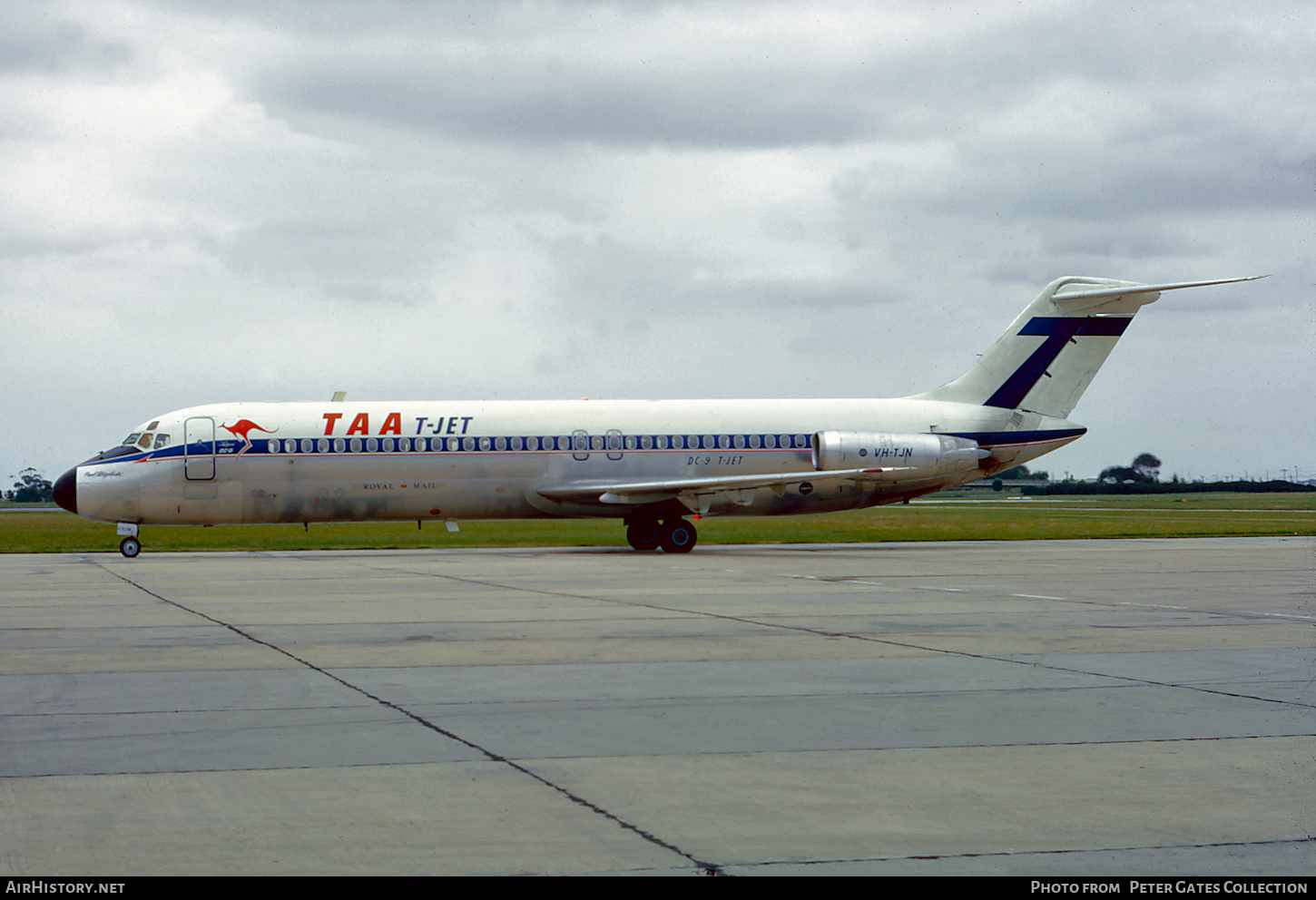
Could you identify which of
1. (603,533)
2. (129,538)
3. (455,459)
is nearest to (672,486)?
(455,459)

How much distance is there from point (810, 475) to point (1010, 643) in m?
17.8

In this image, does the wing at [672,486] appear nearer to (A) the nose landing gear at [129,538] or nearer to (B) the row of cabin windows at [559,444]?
(B) the row of cabin windows at [559,444]

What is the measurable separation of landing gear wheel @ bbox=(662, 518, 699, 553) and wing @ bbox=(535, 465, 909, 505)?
71 centimetres

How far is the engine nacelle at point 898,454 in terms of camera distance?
31.3 meters

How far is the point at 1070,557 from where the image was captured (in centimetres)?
2652

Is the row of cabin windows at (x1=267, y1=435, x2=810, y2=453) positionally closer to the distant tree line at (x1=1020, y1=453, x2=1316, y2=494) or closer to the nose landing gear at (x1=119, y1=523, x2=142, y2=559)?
the nose landing gear at (x1=119, y1=523, x2=142, y2=559)

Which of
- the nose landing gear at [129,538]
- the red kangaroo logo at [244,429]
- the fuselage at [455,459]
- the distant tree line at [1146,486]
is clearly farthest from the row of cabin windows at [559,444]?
the distant tree line at [1146,486]

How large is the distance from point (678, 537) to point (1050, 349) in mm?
11425

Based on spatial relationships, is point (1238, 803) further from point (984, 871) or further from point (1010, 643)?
point (1010, 643)

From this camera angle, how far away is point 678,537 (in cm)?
3055

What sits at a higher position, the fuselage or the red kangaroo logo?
the red kangaroo logo

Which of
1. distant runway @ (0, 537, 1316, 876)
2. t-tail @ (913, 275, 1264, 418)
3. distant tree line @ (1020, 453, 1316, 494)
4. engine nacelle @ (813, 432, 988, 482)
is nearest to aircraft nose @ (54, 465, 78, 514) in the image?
distant runway @ (0, 537, 1316, 876)

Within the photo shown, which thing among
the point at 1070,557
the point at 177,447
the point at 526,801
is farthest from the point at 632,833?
the point at 177,447

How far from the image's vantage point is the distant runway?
18.4ft
